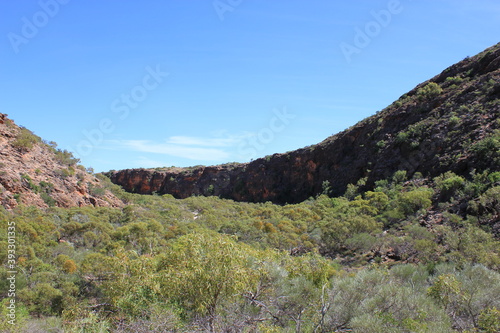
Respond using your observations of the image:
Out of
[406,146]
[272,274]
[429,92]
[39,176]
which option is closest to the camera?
[272,274]

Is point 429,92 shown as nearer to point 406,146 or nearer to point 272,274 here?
point 406,146

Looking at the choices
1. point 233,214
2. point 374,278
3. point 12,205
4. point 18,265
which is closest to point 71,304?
point 18,265

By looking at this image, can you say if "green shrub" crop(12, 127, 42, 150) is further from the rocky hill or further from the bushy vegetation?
the bushy vegetation

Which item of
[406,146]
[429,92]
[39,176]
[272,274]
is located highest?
[39,176]

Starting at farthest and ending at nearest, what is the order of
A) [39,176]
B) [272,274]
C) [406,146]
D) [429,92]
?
[429,92] → [406,146] → [39,176] → [272,274]

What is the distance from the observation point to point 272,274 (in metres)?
Answer: 10.2

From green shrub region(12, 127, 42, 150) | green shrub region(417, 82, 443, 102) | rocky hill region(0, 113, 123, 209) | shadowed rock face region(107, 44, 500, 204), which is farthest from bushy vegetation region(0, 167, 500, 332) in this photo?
green shrub region(417, 82, 443, 102)

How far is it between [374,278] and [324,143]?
136ft

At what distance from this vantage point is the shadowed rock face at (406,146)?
30031 millimetres

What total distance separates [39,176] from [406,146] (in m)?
31.0

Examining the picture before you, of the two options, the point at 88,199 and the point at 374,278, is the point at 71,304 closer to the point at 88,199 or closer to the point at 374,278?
the point at 374,278

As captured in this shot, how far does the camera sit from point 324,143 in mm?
50500

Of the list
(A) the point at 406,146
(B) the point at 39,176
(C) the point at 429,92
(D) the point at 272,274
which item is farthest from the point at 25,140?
(C) the point at 429,92

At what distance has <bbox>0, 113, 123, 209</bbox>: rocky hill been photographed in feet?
70.4
